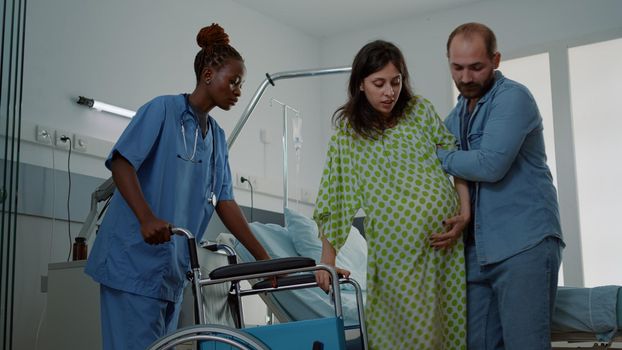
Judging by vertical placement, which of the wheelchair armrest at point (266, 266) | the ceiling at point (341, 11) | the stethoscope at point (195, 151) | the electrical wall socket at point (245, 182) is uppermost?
the ceiling at point (341, 11)

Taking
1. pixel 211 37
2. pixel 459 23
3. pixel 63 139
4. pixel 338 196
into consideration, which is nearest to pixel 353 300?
pixel 338 196

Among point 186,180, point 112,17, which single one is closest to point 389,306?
point 186,180

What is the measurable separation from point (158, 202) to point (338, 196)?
500 mm

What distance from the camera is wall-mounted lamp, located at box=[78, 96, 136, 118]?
13.0 ft

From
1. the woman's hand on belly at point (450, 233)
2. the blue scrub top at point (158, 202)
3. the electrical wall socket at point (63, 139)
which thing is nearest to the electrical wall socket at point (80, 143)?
the electrical wall socket at point (63, 139)

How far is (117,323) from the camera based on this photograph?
2.08 meters

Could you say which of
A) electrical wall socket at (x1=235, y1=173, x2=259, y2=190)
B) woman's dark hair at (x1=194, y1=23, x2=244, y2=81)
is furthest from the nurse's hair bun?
electrical wall socket at (x1=235, y1=173, x2=259, y2=190)

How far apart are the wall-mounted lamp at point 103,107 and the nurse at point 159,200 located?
1765mm

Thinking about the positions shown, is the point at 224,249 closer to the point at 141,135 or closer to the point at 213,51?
the point at 141,135

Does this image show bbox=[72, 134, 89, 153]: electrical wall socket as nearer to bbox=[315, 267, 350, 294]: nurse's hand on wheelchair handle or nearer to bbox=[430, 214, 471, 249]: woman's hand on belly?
bbox=[315, 267, 350, 294]: nurse's hand on wheelchair handle

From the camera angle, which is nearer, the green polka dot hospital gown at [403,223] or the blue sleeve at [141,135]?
the green polka dot hospital gown at [403,223]

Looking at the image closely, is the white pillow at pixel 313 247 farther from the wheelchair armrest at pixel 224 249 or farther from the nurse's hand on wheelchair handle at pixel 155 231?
the nurse's hand on wheelchair handle at pixel 155 231

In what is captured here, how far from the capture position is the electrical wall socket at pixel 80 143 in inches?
155

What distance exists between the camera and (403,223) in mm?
2002
